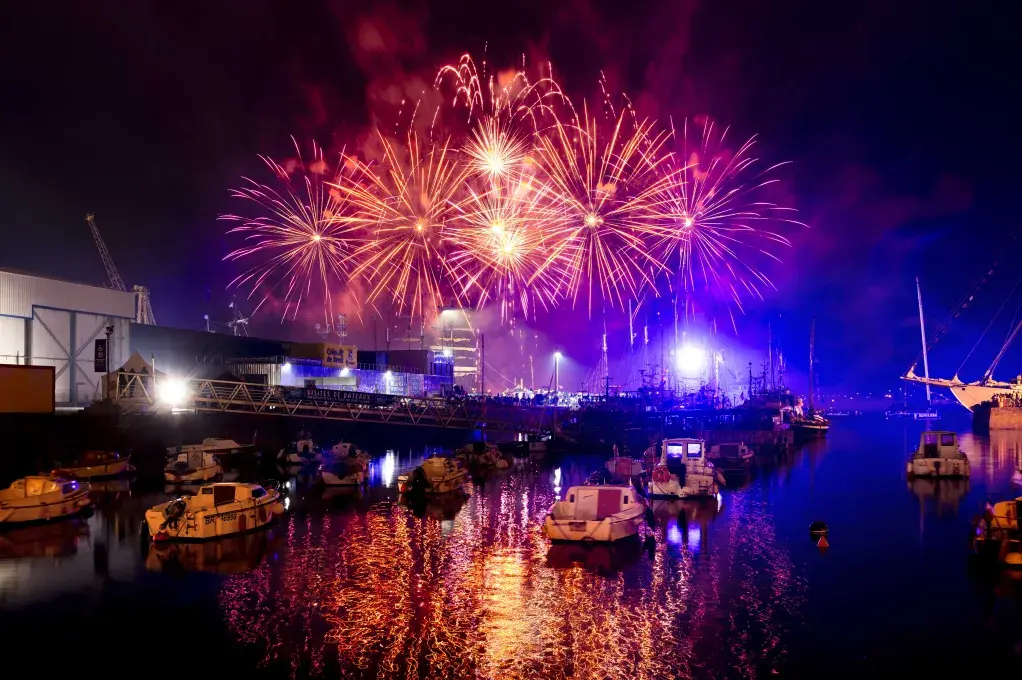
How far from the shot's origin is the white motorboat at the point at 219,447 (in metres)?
52.8

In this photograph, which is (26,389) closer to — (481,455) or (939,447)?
(481,455)

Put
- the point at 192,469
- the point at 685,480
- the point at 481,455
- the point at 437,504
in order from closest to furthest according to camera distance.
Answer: the point at 437,504
the point at 685,480
the point at 192,469
the point at 481,455

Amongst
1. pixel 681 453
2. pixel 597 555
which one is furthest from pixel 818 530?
pixel 681 453

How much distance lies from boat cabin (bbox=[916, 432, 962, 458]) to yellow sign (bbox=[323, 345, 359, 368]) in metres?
61.3

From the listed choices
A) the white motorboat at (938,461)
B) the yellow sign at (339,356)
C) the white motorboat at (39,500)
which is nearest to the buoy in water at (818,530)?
the white motorboat at (938,461)

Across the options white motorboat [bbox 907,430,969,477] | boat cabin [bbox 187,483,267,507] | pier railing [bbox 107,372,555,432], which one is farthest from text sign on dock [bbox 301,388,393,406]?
white motorboat [bbox 907,430,969,477]

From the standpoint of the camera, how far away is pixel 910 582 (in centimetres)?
2720

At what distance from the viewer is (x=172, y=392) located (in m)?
66.9

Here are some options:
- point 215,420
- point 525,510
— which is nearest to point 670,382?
point 215,420

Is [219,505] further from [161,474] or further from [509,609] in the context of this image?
[161,474]

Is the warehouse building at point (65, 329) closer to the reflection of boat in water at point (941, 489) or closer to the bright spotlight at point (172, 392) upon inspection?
the bright spotlight at point (172, 392)

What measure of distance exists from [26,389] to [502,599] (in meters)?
42.7

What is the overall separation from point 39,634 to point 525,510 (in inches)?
937

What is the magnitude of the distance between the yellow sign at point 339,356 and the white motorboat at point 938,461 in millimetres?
61104
